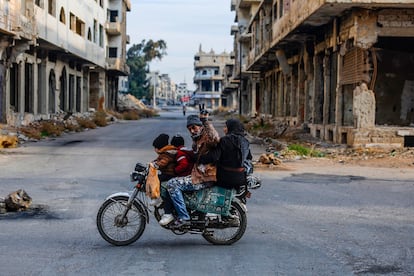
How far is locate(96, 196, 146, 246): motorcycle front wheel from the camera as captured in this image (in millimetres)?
7676

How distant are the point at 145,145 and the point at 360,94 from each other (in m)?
8.41

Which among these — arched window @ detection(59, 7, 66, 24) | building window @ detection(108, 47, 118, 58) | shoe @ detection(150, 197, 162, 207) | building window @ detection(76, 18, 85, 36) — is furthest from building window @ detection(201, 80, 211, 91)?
shoe @ detection(150, 197, 162, 207)

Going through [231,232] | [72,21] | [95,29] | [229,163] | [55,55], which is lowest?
[231,232]

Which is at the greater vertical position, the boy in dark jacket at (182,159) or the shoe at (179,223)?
the boy in dark jacket at (182,159)

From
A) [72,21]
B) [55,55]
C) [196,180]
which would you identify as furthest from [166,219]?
[72,21]

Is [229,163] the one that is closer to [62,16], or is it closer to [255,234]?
[255,234]

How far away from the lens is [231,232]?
25.7 feet

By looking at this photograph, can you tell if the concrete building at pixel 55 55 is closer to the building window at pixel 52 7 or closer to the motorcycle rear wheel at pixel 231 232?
the building window at pixel 52 7

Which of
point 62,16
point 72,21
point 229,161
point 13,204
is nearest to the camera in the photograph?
point 229,161

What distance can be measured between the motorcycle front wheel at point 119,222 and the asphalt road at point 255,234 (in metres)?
0.14

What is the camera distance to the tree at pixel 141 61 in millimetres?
114062

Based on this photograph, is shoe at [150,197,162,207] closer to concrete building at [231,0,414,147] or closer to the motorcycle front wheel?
the motorcycle front wheel

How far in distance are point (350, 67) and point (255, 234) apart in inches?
612

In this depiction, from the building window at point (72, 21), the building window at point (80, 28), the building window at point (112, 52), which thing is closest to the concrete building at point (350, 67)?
the building window at point (72, 21)
